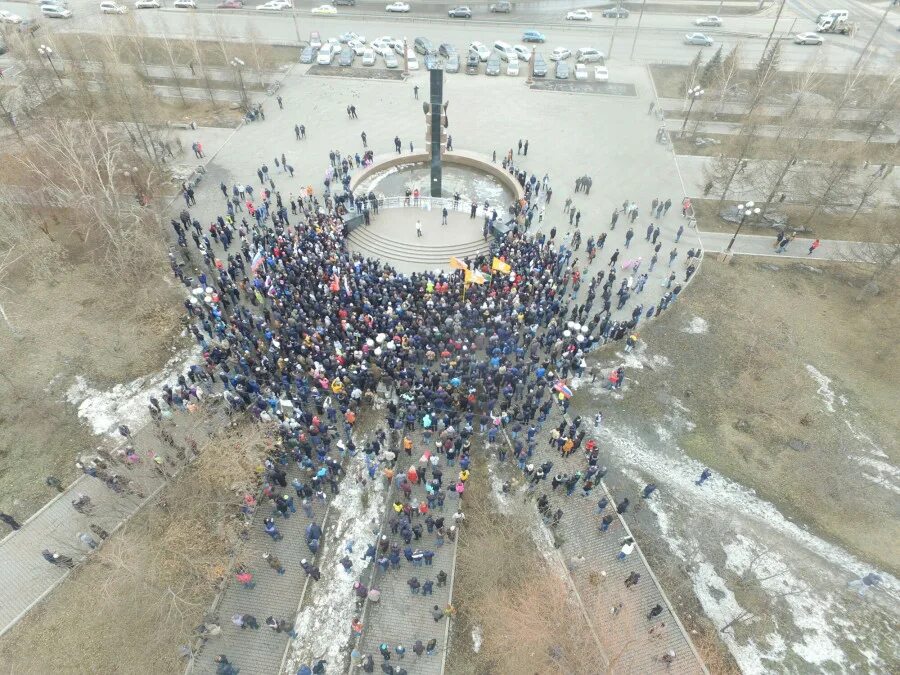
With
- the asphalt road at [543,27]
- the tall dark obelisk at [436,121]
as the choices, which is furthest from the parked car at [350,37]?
the tall dark obelisk at [436,121]

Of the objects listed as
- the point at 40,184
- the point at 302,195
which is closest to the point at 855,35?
the point at 302,195

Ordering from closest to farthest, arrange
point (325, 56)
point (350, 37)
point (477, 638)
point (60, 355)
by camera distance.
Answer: point (477, 638), point (60, 355), point (325, 56), point (350, 37)

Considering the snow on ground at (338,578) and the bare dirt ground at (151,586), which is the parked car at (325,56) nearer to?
the bare dirt ground at (151,586)

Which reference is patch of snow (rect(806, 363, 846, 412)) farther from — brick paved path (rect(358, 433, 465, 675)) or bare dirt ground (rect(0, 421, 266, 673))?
bare dirt ground (rect(0, 421, 266, 673))

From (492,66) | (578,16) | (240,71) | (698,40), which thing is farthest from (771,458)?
(578,16)

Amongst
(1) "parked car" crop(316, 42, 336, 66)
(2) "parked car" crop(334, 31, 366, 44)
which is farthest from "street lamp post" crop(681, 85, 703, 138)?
(1) "parked car" crop(316, 42, 336, 66)

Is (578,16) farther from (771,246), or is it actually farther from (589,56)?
(771,246)
